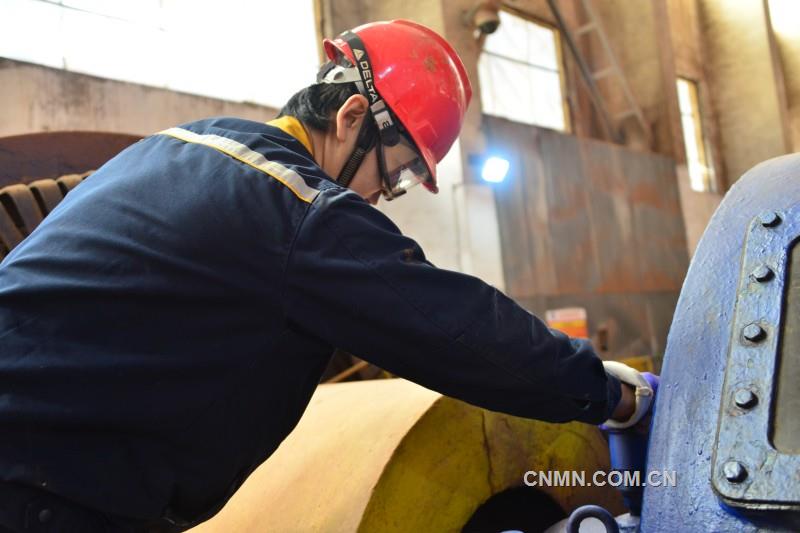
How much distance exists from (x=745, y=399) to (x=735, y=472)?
105mm

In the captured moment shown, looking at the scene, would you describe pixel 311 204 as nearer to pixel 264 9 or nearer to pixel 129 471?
pixel 129 471

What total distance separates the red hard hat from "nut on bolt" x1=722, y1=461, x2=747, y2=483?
878mm

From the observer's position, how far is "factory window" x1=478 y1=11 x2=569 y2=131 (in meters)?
6.43

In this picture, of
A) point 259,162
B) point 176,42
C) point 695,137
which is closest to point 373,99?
point 259,162

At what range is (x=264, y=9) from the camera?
4.79 meters

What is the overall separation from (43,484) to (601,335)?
567 centimetres

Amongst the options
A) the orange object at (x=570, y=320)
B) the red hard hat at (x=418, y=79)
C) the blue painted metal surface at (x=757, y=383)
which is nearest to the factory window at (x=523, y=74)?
the orange object at (x=570, y=320)

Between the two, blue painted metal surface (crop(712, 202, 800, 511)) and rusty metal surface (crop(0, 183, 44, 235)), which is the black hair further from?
rusty metal surface (crop(0, 183, 44, 235))

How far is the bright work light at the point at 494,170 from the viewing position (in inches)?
214

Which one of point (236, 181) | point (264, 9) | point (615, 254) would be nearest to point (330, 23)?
point (264, 9)

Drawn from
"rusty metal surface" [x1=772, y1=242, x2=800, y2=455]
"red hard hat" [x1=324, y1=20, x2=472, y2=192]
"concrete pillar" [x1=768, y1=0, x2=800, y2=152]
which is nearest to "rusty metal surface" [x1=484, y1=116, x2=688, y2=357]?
"red hard hat" [x1=324, y1=20, x2=472, y2=192]

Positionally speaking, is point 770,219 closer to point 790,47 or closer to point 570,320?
point 570,320

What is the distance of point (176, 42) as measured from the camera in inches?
169

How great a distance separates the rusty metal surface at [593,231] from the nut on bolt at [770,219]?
4304mm
